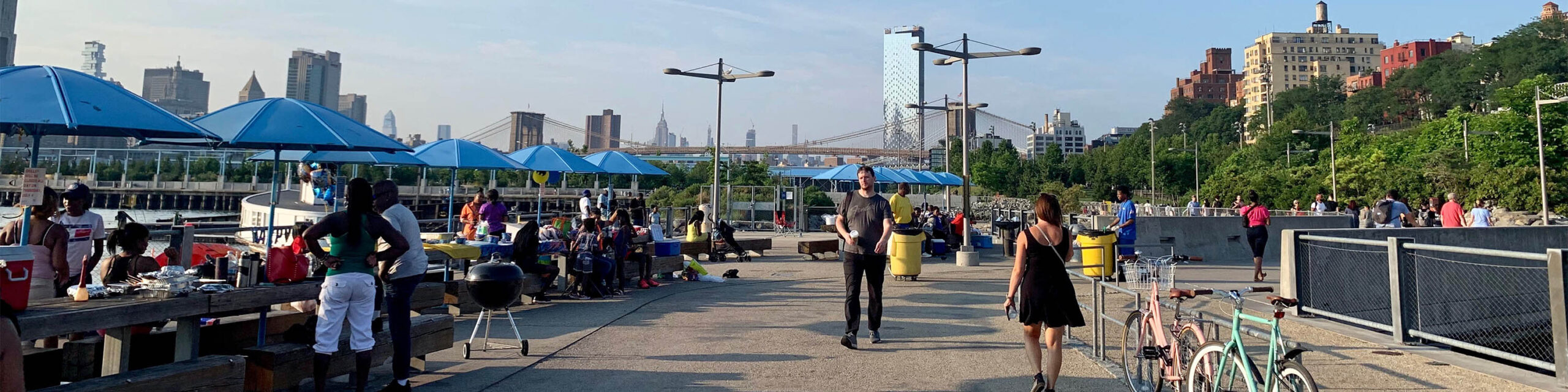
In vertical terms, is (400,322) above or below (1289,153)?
below

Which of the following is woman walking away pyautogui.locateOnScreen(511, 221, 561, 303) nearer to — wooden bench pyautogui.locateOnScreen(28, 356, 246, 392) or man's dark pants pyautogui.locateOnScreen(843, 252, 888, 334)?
man's dark pants pyautogui.locateOnScreen(843, 252, 888, 334)

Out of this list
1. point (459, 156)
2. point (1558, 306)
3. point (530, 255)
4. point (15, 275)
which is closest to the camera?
point (15, 275)

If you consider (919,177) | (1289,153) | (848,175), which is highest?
(1289,153)

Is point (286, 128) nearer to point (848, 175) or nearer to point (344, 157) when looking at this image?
point (344, 157)

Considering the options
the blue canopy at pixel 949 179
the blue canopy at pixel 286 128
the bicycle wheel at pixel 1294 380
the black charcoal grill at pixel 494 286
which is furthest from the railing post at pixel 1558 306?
the blue canopy at pixel 949 179

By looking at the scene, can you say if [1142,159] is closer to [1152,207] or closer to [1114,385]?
[1152,207]

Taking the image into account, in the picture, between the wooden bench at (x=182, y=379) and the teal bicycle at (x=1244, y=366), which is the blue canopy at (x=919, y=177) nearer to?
the teal bicycle at (x=1244, y=366)

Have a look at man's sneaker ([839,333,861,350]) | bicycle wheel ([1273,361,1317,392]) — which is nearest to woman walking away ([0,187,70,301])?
man's sneaker ([839,333,861,350])

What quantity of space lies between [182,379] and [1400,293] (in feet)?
30.4

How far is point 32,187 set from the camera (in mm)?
5707

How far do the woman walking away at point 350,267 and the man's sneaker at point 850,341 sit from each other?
3787mm

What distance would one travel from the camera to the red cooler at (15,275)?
4.05 meters

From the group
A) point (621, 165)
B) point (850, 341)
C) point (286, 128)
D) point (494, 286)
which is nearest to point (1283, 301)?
point (850, 341)

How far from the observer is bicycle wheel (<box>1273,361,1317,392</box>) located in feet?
14.0
